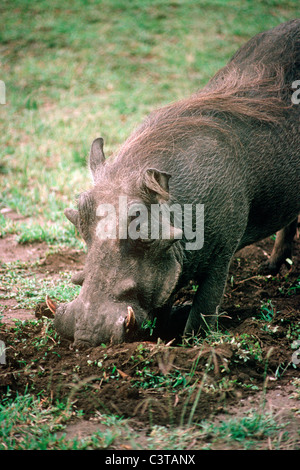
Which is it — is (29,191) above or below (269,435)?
above

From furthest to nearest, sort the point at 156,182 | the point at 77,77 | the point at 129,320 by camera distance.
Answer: the point at 77,77 < the point at 156,182 < the point at 129,320

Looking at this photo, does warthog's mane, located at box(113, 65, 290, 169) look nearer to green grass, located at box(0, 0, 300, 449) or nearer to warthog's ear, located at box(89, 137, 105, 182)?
warthog's ear, located at box(89, 137, 105, 182)

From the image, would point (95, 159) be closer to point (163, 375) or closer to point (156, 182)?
point (156, 182)

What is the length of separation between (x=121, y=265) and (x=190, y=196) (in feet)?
2.23

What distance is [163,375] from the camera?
9.90 ft

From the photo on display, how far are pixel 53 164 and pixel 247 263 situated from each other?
3.42m

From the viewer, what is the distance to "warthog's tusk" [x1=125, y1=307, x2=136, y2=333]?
2967 mm

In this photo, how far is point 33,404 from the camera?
111 inches

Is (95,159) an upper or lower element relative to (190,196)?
upper

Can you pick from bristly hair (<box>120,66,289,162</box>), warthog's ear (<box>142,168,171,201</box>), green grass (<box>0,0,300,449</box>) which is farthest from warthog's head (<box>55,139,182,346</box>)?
green grass (<box>0,0,300,449</box>)

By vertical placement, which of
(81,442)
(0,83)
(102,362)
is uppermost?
(0,83)

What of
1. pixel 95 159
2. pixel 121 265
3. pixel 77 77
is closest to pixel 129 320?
pixel 121 265

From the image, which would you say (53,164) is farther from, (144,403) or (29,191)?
(144,403)

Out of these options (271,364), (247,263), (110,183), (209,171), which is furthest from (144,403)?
(247,263)
